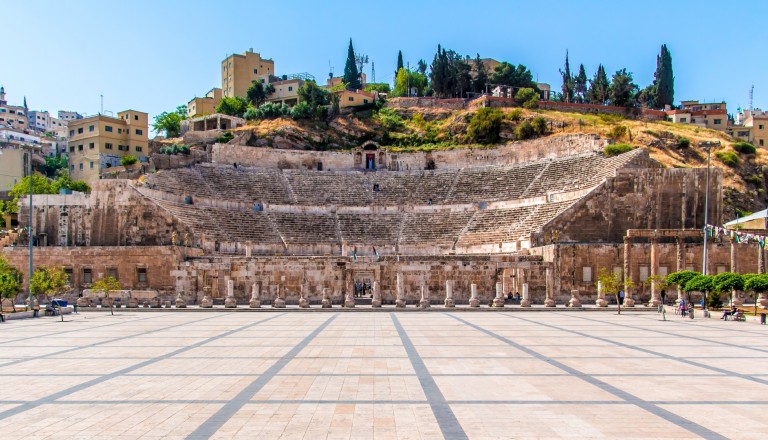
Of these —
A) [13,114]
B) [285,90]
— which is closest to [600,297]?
[285,90]

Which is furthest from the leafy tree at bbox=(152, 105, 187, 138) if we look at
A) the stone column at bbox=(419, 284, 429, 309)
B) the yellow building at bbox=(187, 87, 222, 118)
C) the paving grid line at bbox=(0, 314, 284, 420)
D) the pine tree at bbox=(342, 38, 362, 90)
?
the paving grid line at bbox=(0, 314, 284, 420)

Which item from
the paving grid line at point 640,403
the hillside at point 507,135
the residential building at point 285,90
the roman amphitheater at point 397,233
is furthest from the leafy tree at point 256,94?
the paving grid line at point 640,403

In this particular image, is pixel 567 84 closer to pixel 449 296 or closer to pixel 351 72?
pixel 351 72

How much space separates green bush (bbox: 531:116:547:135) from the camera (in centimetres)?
6719

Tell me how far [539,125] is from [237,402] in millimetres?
60181

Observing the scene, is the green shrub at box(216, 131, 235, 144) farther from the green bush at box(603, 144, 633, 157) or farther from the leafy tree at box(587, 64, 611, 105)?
the leafy tree at box(587, 64, 611, 105)

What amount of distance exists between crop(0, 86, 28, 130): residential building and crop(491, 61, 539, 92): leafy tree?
8521cm

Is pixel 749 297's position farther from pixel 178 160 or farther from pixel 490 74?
pixel 490 74

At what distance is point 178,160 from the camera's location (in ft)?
182

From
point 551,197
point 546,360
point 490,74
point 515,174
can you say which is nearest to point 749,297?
point 551,197

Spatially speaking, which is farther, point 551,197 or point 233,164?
point 233,164

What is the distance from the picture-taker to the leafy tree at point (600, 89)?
3442 inches

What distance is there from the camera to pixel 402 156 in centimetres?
6334

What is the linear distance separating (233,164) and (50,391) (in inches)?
1928
